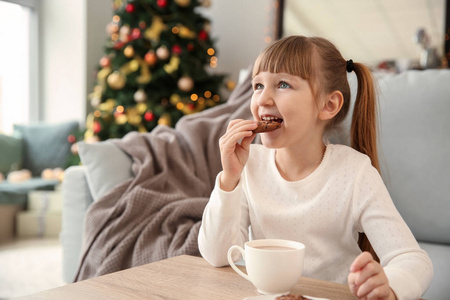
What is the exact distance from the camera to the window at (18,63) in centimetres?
471

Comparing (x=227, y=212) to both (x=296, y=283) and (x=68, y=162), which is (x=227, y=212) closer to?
(x=296, y=283)

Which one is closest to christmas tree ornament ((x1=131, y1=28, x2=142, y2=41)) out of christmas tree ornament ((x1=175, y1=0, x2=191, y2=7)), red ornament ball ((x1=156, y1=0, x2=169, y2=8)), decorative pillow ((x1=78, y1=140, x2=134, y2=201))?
red ornament ball ((x1=156, y1=0, x2=169, y2=8))

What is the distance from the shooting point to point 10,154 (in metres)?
4.31

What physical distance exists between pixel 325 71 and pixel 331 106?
84 millimetres

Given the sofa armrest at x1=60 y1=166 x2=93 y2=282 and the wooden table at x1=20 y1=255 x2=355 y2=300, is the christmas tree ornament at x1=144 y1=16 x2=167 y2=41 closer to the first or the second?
the sofa armrest at x1=60 y1=166 x2=93 y2=282

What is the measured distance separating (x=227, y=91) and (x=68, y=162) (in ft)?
5.04

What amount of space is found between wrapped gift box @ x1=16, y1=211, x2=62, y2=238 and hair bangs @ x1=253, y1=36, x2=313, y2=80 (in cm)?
326

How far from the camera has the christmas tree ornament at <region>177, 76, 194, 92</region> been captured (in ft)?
12.6

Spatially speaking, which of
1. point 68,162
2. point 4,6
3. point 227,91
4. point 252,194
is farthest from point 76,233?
point 4,6

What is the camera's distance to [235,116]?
2.15 metres

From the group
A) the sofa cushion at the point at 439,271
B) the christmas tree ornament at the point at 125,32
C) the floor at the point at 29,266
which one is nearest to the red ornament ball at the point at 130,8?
the christmas tree ornament at the point at 125,32

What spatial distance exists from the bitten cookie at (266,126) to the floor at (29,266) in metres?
1.90

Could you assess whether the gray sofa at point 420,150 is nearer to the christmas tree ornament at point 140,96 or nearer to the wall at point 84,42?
the christmas tree ornament at point 140,96

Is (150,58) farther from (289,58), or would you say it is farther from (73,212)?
(289,58)
